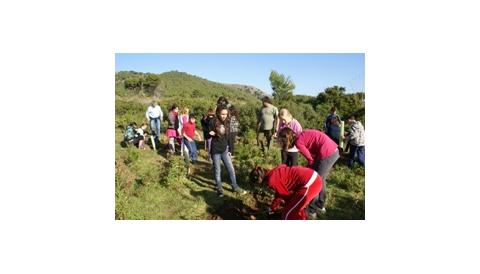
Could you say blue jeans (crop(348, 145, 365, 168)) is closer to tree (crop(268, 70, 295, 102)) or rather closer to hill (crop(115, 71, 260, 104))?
tree (crop(268, 70, 295, 102))

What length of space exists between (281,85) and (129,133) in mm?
4357

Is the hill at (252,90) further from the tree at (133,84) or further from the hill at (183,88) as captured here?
the tree at (133,84)

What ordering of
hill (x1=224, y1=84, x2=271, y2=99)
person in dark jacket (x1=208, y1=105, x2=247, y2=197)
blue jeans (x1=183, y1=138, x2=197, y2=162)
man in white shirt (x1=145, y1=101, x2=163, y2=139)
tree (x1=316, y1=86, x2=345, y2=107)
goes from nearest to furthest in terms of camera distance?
person in dark jacket (x1=208, y1=105, x2=247, y2=197), tree (x1=316, y1=86, x2=345, y2=107), hill (x1=224, y1=84, x2=271, y2=99), blue jeans (x1=183, y1=138, x2=197, y2=162), man in white shirt (x1=145, y1=101, x2=163, y2=139)

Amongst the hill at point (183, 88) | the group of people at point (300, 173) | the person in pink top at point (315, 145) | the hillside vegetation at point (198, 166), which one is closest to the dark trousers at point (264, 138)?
the hillside vegetation at point (198, 166)

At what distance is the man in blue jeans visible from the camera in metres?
7.29

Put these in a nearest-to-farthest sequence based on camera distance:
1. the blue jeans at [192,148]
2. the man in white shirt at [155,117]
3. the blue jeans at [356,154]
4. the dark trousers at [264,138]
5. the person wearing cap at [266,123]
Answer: the blue jeans at [356,154]
the person wearing cap at [266,123]
the blue jeans at [192,148]
the dark trousers at [264,138]
the man in white shirt at [155,117]

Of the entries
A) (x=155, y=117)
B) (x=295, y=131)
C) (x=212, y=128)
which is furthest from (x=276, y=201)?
(x=155, y=117)

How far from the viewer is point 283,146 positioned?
220 inches

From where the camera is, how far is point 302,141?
18.0 ft

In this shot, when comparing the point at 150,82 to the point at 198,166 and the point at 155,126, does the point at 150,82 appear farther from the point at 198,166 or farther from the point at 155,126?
the point at 198,166

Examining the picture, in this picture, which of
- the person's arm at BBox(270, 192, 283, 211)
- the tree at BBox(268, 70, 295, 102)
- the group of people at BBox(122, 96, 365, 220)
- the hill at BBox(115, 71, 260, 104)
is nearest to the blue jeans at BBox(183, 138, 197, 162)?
the group of people at BBox(122, 96, 365, 220)

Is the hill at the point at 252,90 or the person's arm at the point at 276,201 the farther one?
the hill at the point at 252,90

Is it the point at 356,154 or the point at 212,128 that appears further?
the point at 356,154

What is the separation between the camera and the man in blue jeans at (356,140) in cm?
729
